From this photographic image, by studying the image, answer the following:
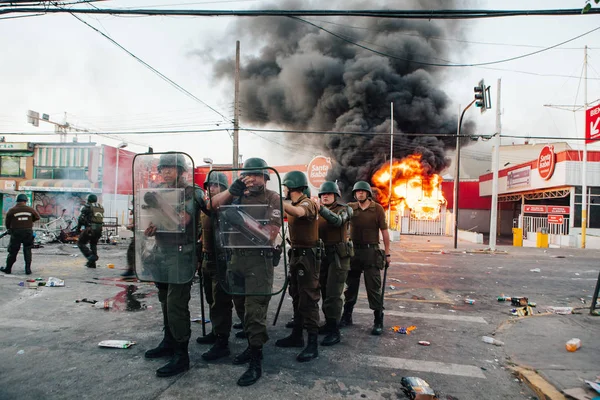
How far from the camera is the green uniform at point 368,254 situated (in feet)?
14.6

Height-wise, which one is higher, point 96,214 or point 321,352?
point 96,214

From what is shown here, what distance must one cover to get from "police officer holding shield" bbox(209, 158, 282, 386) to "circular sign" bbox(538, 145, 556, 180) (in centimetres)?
2082

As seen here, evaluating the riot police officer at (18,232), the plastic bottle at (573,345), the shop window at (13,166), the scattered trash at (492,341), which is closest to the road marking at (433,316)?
the scattered trash at (492,341)

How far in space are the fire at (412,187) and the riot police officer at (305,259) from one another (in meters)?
19.7

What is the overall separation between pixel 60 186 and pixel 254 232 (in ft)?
76.4

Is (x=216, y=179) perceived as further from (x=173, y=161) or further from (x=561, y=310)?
(x=561, y=310)

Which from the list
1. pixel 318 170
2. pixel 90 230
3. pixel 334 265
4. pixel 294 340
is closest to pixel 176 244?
pixel 294 340

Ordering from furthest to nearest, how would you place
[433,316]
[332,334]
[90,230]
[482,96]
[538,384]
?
1. [482,96]
2. [90,230]
3. [433,316]
4. [332,334]
5. [538,384]

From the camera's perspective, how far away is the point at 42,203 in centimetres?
2188

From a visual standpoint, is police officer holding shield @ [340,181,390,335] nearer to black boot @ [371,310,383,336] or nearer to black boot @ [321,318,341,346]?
black boot @ [371,310,383,336]

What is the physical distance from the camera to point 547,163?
19.5 metres

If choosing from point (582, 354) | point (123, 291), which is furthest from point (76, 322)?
point (582, 354)

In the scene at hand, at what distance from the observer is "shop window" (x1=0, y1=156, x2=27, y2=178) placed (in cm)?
2300

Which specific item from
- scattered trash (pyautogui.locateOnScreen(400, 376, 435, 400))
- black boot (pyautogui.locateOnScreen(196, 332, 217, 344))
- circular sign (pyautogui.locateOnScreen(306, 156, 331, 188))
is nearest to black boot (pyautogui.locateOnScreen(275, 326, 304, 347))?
black boot (pyautogui.locateOnScreen(196, 332, 217, 344))
